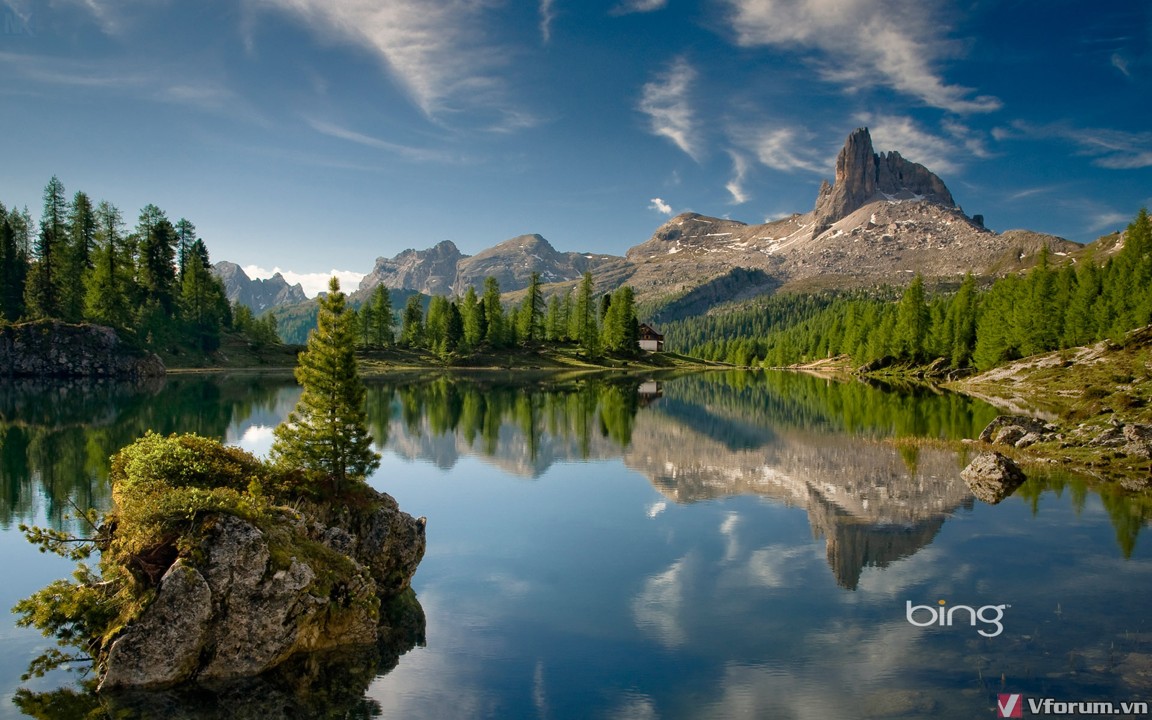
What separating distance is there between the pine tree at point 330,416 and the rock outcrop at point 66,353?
109567mm

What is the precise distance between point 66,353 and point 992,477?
133418 mm

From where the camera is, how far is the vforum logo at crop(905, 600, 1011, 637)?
2103cm

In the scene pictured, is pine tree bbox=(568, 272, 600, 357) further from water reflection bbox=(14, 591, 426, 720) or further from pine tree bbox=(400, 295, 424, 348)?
water reflection bbox=(14, 591, 426, 720)

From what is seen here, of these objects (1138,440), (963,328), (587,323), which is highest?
(587,323)

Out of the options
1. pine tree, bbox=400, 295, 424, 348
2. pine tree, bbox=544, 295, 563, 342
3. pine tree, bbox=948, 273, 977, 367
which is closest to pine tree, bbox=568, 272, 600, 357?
pine tree, bbox=544, 295, 563, 342

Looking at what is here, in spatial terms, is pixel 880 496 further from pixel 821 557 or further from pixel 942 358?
pixel 942 358

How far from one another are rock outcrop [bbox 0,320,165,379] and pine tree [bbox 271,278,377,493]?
110 meters

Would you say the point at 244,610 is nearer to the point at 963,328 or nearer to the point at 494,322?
Result: the point at 963,328

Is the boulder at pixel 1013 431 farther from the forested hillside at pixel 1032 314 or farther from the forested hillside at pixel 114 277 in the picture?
the forested hillside at pixel 114 277

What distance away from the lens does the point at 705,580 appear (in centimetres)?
2516

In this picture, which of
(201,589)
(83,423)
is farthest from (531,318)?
(201,589)

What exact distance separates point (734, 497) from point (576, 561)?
15.0m

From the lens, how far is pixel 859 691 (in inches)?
662

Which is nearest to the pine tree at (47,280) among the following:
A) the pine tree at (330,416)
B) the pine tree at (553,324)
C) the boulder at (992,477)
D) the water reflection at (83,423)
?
the water reflection at (83,423)
